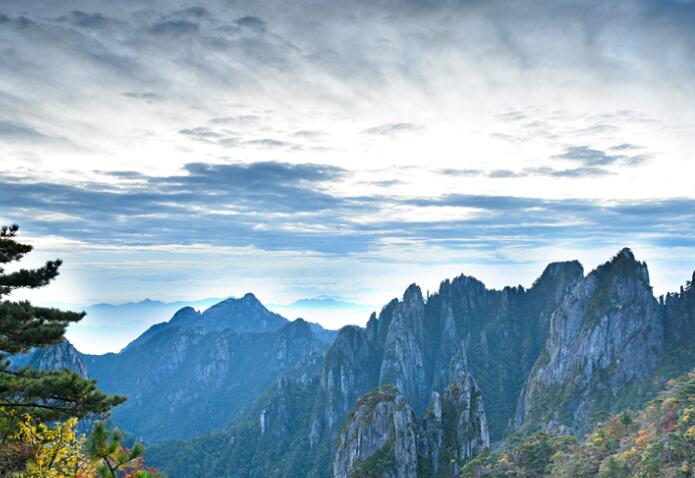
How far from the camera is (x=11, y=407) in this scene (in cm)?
1997

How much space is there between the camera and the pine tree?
1956 centimetres

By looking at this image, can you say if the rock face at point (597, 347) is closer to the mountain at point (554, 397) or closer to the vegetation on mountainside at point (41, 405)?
the mountain at point (554, 397)

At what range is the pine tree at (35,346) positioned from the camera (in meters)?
19.6

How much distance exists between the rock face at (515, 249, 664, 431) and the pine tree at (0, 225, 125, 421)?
140m

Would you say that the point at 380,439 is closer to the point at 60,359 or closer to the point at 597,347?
the point at 597,347

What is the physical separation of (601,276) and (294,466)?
129m

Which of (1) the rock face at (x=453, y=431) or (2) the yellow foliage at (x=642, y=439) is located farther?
(1) the rock face at (x=453, y=431)

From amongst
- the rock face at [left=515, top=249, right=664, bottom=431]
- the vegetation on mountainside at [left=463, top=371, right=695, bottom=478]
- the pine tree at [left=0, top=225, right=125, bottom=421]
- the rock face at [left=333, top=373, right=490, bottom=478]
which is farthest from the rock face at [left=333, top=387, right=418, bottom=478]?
the pine tree at [left=0, top=225, right=125, bottom=421]

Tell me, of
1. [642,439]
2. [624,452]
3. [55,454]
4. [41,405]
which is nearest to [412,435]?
[642,439]

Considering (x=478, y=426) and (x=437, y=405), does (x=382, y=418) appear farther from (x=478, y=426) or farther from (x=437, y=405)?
(x=478, y=426)

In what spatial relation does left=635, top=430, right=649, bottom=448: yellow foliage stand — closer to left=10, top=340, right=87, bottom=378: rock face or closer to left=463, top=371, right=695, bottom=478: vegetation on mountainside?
left=463, top=371, right=695, bottom=478: vegetation on mountainside

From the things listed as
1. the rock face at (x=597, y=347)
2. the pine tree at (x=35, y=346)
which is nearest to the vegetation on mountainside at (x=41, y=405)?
the pine tree at (x=35, y=346)

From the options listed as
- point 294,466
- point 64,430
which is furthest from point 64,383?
point 294,466

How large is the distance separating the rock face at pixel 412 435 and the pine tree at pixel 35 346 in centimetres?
9281
